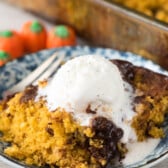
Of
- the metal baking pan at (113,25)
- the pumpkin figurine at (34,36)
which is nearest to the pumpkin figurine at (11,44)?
the pumpkin figurine at (34,36)

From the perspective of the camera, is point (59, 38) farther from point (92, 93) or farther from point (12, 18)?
point (92, 93)

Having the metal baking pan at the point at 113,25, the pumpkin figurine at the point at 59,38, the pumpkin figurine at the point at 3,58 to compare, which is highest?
the metal baking pan at the point at 113,25

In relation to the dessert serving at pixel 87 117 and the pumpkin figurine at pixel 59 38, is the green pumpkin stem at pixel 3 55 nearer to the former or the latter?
the pumpkin figurine at pixel 59 38

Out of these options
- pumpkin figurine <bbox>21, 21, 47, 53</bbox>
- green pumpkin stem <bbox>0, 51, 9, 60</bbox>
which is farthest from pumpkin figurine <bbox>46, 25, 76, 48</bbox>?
green pumpkin stem <bbox>0, 51, 9, 60</bbox>

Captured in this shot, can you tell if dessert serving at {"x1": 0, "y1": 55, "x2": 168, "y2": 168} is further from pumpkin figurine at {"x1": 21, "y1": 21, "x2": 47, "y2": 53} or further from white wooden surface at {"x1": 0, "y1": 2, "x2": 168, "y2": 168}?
white wooden surface at {"x1": 0, "y1": 2, "x2": 168, "y2": 168}

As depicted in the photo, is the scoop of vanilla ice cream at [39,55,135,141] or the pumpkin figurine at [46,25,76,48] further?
the pumpkin figurine at [46,25,76,48]

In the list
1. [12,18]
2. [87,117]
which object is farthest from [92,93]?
[12,18]
